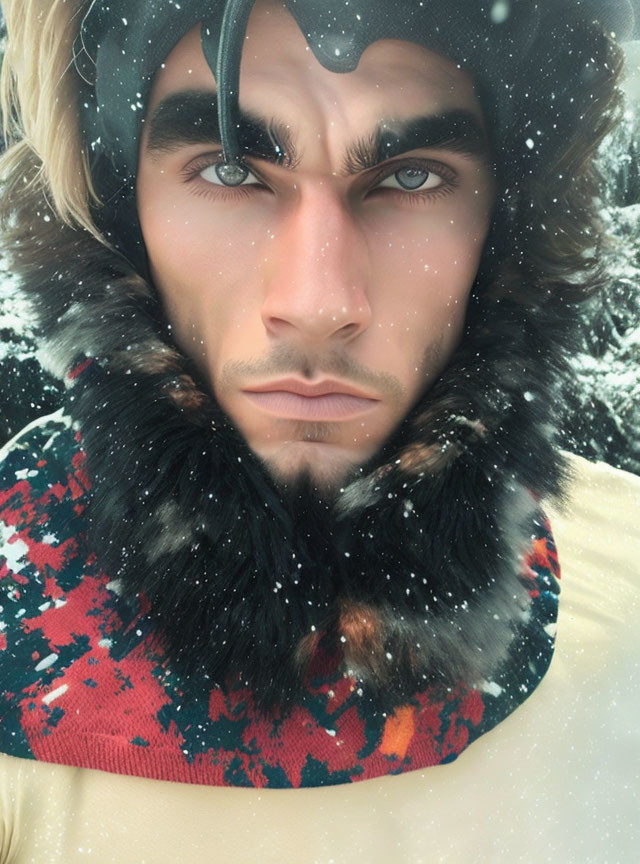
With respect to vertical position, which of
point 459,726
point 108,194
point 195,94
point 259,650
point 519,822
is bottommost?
point 519,822

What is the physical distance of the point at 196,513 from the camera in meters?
0.97

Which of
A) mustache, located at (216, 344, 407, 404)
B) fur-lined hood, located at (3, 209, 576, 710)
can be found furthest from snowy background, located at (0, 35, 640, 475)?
mustache, located at (216, 344, 407, 404)

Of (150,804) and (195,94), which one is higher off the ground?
(195,94)

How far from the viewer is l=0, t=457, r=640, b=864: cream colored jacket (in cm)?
92

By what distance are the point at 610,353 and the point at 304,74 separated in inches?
40.9

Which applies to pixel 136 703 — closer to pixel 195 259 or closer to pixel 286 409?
pixel 286 409

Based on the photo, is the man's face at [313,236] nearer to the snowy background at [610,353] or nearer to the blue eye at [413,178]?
the blue eye at [413,178]

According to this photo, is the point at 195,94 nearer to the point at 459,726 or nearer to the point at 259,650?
the point at 259,650

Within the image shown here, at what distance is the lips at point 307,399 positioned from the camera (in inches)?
38.5

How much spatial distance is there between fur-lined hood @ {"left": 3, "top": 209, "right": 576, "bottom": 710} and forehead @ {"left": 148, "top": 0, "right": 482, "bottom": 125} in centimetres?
26

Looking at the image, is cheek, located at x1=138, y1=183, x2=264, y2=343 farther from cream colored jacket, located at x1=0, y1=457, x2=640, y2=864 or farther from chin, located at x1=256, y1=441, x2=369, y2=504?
cream colored jacket, located at x1=0, y1=457, x2=640, y2=864

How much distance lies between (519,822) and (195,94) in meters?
0.88

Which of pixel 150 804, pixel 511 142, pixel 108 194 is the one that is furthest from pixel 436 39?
pixel 150 804

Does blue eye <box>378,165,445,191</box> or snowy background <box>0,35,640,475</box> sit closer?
blue eye <box>378,165,445,191</box>
